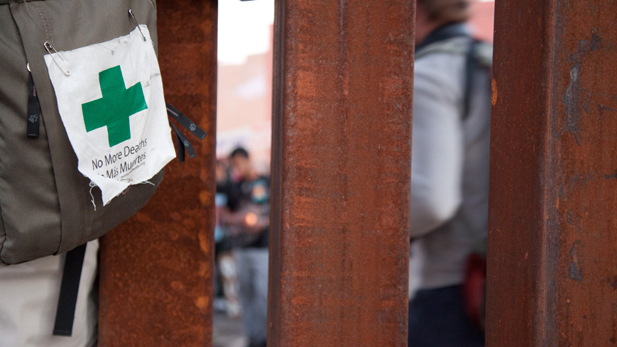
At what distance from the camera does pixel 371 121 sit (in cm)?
128

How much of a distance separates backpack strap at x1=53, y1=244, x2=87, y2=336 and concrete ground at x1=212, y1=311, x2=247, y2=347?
3530 mm

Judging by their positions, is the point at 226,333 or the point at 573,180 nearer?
the point at 573,180

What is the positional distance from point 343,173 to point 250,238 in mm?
4457

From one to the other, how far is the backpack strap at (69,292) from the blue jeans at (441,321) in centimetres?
158

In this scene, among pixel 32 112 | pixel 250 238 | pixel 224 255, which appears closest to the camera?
pixel 32 112

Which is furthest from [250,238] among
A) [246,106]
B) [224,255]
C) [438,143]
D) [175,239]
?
[246,106]

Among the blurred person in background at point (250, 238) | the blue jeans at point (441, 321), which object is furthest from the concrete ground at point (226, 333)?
the blue jeans at point (441, 321)

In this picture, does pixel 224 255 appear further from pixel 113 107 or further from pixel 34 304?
pixel 113 107

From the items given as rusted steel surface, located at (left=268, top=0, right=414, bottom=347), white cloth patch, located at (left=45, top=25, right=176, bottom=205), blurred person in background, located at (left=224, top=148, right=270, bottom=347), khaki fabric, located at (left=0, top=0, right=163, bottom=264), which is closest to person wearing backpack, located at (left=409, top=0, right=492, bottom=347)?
rusted steel surface, located at (left=268, top=0, right=414, bottom=347)

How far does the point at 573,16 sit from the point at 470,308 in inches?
63.9

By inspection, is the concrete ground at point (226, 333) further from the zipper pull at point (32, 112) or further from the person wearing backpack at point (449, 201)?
the zipper pull at point (32, 112)

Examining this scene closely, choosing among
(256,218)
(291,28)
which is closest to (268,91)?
(256,218)

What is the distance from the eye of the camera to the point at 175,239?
1.56 metres

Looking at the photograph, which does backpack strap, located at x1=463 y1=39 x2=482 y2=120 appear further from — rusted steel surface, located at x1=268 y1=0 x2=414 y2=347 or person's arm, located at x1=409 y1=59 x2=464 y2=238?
rusted steel surface, located at x1=268 y1=0 x2=414 y2=347
